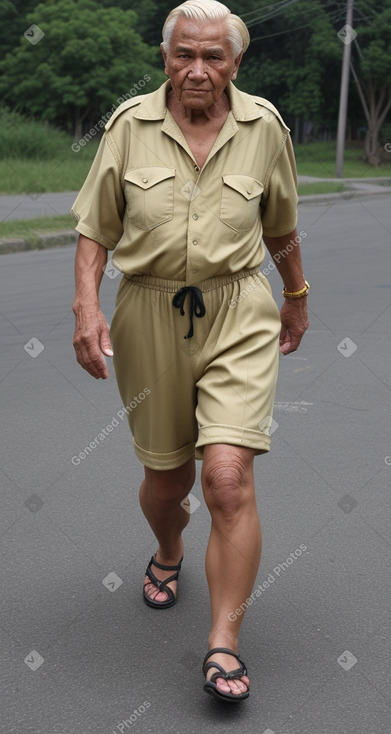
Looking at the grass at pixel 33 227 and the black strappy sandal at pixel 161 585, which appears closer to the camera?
the black strappy sandal at pixel 161 585

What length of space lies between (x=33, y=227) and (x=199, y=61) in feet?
38.2

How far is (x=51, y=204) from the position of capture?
61.3ft

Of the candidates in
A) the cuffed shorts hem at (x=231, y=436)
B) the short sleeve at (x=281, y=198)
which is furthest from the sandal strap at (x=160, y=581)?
the short sleeve at (x=281, y=198)

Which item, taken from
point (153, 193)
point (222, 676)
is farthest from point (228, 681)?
point (153, 193)

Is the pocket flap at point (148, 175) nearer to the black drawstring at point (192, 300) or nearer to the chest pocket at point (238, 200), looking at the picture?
the chest pocket at point (238, 200)

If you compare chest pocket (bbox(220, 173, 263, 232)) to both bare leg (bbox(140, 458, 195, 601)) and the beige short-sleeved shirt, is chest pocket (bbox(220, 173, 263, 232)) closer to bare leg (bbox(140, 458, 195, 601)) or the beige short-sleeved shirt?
the beige short-sleeved shirt

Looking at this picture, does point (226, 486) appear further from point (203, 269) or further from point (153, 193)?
point (153, 193)

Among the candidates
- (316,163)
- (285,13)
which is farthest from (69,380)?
(285,13)

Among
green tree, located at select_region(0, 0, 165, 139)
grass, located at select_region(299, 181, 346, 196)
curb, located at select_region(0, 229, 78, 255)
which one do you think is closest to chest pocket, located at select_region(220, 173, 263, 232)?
curb, located at select_region(0, 229, 78, 255)

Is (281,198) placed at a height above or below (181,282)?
above

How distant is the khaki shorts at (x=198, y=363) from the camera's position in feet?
10.8

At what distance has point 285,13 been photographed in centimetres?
4725

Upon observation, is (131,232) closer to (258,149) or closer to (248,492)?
(258,149)

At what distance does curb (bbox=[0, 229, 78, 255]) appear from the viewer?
43.9ft
